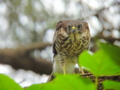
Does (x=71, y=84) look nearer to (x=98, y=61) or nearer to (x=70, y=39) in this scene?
(x=98, y=61)

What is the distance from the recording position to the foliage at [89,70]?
192mm

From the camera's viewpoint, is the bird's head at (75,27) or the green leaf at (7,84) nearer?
the green leaf at (7,84)

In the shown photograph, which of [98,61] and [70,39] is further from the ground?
[70,39]

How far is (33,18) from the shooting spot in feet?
10.4

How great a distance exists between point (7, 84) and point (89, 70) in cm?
7

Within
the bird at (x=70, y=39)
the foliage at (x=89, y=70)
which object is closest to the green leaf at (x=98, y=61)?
the foliage at (x=89, y=70)

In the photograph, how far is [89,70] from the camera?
0.21 metres

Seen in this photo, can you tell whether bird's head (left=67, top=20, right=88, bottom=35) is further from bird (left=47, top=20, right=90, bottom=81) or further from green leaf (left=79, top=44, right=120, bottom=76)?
green leaf (left=79, top=44, right=120, bottom=76)

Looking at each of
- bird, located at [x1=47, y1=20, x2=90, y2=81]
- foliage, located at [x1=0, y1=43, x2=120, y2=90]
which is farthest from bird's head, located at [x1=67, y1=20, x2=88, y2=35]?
foliage, located at [x1=0, y1=43, x2=120, y2=90]

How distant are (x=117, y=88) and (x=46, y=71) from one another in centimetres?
236

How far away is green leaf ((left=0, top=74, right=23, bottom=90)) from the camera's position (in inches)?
8.2

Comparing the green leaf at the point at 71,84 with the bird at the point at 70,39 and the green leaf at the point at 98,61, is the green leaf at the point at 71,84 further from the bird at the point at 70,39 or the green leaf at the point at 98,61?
the bird at the point at 70,39

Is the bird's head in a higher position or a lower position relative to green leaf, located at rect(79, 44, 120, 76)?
higher

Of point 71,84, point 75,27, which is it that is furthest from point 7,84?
point 75,27
